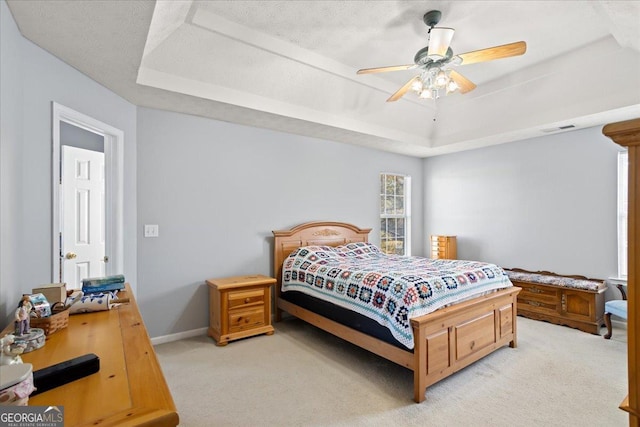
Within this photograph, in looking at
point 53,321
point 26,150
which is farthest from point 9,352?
point 26,150

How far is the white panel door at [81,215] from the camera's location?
3.00 m

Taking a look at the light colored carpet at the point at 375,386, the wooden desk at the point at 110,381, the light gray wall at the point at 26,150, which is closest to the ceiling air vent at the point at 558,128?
the light colored carpet at the point at 375,386

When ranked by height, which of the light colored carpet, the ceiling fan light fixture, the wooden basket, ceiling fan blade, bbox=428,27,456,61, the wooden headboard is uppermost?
ceiling fan blade, bbox=428,27,456,61

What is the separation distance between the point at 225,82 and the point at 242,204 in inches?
55.2

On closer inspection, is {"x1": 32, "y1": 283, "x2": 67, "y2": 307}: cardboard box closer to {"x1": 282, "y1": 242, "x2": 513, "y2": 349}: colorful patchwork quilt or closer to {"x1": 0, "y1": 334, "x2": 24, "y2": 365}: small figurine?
{"x1": 0, "y1": 334, "x2": 24, "y2": 365}: small figurine

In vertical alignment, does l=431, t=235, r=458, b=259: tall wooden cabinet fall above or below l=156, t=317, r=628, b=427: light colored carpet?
above

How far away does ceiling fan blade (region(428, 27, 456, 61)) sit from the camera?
2.26m

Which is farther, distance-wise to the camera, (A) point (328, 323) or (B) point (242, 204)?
(B) point (242, 204)

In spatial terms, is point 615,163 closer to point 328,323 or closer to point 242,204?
point 328,323

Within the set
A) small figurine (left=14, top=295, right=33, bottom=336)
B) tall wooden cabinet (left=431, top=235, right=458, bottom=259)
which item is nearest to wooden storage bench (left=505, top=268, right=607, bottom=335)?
tall wooden cabinet (left=431, top=235, right=458, bottom=259)

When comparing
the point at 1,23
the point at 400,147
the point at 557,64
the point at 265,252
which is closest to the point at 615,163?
the point at 557,64

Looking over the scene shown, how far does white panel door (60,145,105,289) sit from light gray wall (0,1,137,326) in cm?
91

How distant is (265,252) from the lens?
4016 mm

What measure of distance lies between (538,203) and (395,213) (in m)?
2.12
